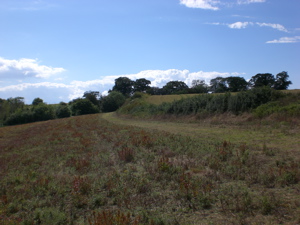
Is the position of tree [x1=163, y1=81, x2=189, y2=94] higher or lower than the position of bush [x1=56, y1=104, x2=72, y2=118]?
higher

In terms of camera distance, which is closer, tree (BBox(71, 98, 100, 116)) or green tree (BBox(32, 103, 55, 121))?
green tree (BBox(32, 103, 55, 121))

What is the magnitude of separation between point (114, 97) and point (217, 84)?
3708 centimetres

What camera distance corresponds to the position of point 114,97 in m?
91.6

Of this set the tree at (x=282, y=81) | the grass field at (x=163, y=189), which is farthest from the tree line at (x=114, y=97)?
the grass field at (x=163, y=189)

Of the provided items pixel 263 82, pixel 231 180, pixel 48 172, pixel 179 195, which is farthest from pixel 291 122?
pixel 263 82

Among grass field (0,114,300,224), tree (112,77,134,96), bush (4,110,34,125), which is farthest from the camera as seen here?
tree (112,77,134,96)

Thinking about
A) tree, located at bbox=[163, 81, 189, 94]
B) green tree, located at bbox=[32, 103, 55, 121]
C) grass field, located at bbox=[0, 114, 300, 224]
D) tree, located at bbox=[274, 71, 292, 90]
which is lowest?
grass field, located at bbox=[0, 114, 300, 224]

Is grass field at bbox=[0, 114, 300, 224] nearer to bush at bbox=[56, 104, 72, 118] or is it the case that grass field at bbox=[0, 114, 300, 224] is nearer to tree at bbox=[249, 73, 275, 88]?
tree at bbox=[249, 73, 275, 88]

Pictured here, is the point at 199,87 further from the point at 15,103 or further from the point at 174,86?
the point at 15,103

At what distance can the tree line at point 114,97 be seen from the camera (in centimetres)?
4878

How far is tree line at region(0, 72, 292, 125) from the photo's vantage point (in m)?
48.8

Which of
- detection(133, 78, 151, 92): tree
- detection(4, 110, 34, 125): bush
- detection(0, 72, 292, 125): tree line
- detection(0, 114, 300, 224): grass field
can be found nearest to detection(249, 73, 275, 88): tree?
detection(0, 72, 292, 125): tree line

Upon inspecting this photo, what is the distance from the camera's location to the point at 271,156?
7719 mm

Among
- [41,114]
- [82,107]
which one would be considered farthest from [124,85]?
[41,114]
